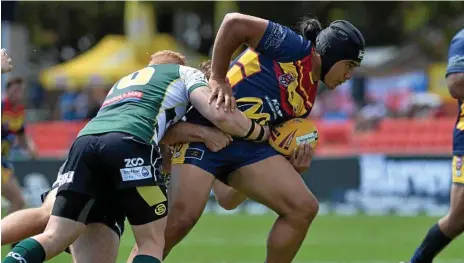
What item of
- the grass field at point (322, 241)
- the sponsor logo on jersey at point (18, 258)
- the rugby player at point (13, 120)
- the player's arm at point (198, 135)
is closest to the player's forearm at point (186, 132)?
the player's arm at point (198, 135)

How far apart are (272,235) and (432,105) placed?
15789mm

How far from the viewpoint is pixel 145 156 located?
20.0ft

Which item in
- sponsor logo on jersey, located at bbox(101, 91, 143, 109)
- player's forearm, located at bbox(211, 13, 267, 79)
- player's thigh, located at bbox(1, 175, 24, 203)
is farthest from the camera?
player's thigh, located at bbox(1, 175, 24, 203)

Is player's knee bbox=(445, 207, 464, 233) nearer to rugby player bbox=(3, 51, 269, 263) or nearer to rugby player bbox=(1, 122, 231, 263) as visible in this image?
rugby player bbox=(1, 122, 231, 263)

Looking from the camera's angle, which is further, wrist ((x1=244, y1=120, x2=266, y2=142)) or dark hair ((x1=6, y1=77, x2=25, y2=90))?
dark hair ((x1=6, y1=77, x2=25, y2=90))

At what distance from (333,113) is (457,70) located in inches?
578

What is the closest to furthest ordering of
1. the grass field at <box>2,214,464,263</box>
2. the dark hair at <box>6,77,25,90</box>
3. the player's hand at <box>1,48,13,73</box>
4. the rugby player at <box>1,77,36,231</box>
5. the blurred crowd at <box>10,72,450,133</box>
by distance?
the player's hand at <box>1,48,13,73</box>, the grass field at <box>2,214,464,263</box>, the rugby player at <box>1,77,36,231</box>, the dark hair at <box>6,77,25,90</box>, the blurred crowd at <box>10,72,450,133</box>

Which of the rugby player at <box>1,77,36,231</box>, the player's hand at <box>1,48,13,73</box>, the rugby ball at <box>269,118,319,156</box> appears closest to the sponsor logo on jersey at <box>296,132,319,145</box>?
the rugby ball at <box>269,118,319,156</box>

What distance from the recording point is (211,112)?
6.46m

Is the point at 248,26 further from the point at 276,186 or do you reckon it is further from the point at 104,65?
the point at 104,65

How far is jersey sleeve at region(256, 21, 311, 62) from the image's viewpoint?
6.60m

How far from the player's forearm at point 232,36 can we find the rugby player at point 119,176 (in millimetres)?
410

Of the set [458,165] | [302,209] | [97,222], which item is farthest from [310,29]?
[458,165]

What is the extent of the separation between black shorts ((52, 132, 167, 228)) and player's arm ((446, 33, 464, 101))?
9.89 feet
